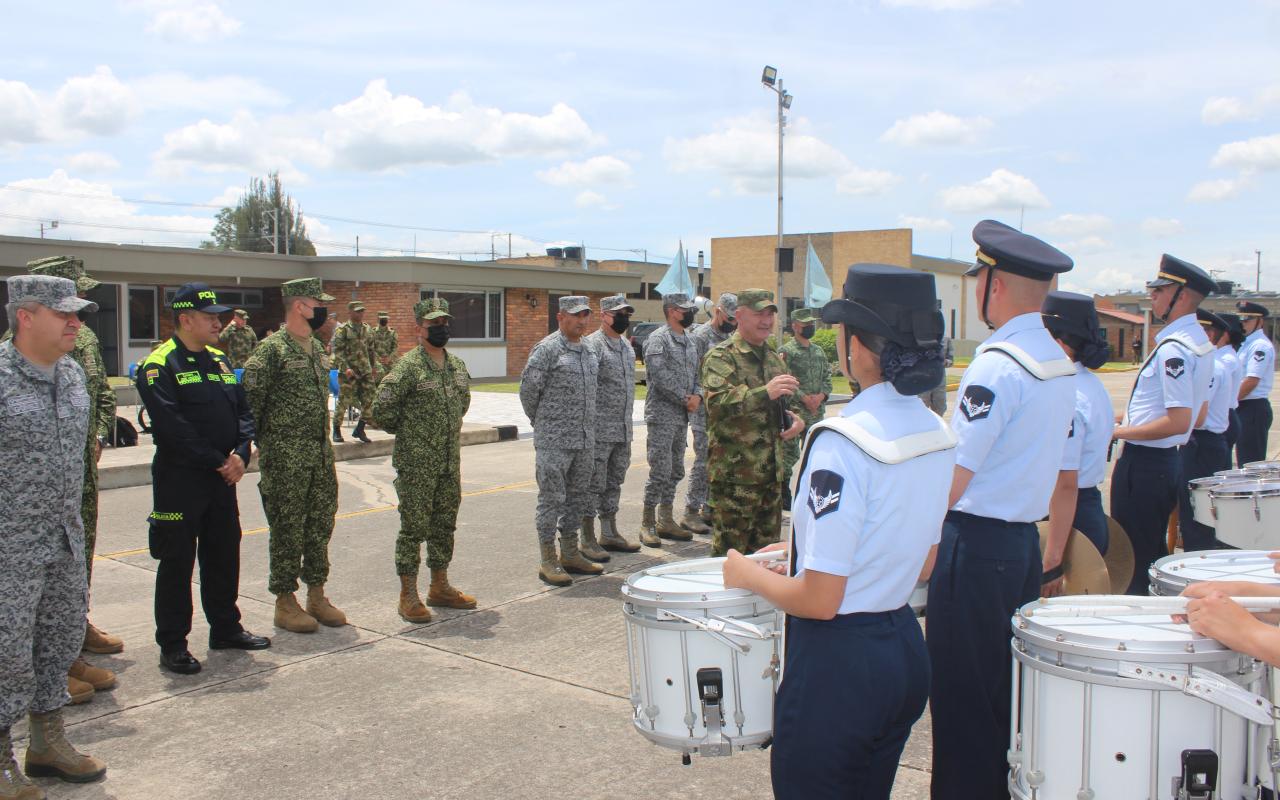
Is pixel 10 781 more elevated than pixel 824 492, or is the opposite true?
pixel 824 492

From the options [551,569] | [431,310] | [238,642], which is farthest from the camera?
[551,569]

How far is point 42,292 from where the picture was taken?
4055 mm

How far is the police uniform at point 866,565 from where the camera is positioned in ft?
7.57

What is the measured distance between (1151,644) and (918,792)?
1.82m

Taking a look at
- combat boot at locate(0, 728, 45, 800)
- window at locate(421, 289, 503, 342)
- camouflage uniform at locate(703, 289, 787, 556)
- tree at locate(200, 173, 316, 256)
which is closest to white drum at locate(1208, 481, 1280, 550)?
camouflage uniform at locate(703, 289, 787, 556)

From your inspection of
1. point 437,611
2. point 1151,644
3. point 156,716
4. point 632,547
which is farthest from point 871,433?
point 632,547

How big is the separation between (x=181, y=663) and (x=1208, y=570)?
190 inches

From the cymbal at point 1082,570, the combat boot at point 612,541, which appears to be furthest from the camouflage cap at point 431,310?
the cymbal at point 1082,570

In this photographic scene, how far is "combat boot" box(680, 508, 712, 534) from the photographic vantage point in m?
8.84

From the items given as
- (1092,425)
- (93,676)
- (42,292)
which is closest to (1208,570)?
(1092,425)

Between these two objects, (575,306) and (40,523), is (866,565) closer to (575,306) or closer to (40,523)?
(40,523)

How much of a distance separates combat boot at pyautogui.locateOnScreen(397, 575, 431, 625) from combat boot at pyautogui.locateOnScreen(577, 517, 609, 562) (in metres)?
1.77

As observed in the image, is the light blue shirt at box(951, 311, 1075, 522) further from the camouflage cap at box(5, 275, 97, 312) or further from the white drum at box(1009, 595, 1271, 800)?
the camouflage cap at box(5, 275, 97, 312)

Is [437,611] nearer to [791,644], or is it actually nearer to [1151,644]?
[791,644]
